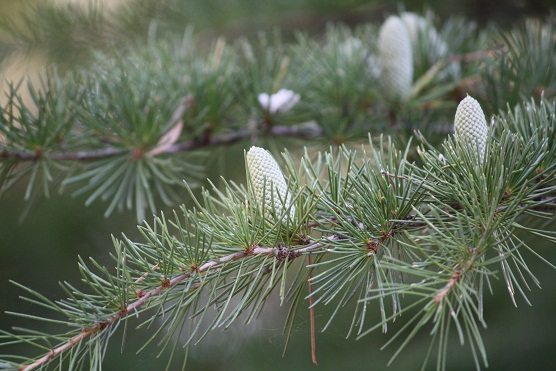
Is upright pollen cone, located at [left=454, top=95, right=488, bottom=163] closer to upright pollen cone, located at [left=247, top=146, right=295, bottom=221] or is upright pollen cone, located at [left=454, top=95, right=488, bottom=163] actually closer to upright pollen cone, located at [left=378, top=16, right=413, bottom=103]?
upright pollen cone, located at [left=247, top=146, right=295, bottom=221]

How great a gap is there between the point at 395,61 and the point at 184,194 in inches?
12.7

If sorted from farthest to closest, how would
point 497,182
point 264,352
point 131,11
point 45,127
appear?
point 131,11 → point 264,352 → point 45,127 → point 497,182

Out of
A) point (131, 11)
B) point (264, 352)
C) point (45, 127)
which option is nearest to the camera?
point (45, 127)

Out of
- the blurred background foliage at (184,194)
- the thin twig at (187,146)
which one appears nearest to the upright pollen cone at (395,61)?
the thin twig at (187,146)

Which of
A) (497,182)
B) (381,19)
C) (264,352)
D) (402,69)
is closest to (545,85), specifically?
(402,69)

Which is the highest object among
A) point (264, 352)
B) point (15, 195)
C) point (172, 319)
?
point (15, 195)

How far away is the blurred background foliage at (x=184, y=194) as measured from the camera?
858 millimetres

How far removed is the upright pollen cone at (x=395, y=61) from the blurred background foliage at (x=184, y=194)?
0.29 metres

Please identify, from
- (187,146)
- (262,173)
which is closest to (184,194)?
(187,146)

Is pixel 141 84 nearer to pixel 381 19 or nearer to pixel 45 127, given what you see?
pixel 45 127

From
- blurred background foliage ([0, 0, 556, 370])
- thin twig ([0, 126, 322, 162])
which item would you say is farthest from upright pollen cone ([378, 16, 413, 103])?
blurred background foliage ([0, 0, 556, 370])

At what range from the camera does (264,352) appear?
90cm

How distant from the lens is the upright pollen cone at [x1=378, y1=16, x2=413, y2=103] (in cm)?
62

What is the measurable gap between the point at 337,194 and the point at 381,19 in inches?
27.9
